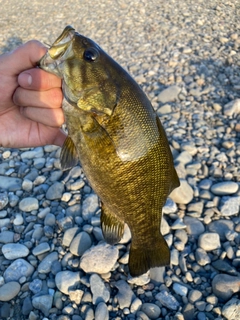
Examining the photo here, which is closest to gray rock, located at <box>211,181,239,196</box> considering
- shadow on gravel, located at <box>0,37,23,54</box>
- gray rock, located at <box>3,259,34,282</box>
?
gray rock, located at <box>3,259,34,282</box>

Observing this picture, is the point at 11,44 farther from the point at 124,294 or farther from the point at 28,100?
the point at 124,294

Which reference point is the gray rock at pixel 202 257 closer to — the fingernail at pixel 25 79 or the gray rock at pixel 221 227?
the gray rock at pixel 221 227

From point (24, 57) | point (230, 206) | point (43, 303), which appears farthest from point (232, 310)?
point (24, 57)

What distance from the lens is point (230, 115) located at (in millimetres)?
5605

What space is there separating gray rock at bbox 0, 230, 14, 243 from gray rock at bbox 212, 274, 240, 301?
2.15 meters

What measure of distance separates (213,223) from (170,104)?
2601 mm

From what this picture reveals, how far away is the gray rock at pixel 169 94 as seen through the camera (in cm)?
617

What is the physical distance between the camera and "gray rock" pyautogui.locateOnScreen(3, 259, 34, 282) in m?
3.59

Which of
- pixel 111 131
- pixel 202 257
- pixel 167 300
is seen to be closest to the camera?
pixel 111 131

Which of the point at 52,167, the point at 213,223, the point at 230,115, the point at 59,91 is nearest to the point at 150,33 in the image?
the point at 230,115

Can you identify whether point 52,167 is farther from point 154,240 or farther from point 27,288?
point 154,240

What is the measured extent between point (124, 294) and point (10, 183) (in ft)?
7.52

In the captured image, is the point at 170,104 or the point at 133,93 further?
the point at 170,104

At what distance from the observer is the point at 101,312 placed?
10.3 feet
